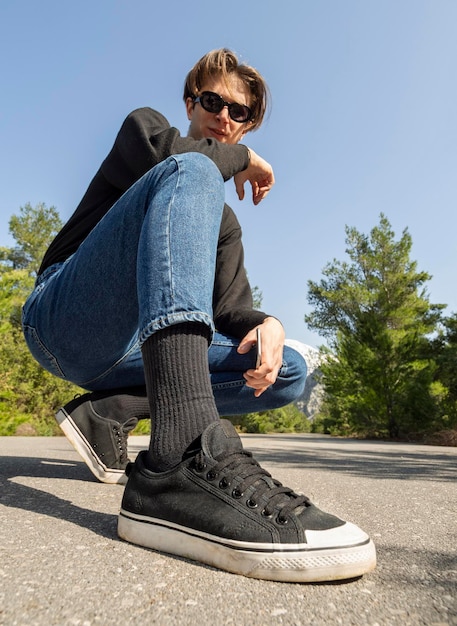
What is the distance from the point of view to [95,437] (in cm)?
161

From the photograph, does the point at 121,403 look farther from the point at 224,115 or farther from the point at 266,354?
the point at 224,115

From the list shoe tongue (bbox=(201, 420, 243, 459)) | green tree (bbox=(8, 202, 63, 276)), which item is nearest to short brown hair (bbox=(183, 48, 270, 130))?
shoe tongue (bbox=(201, 420, 243, 459))

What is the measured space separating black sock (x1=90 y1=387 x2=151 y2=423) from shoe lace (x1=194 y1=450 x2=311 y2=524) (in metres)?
0.77

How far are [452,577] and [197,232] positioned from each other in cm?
82

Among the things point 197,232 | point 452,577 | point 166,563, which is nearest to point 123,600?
point 166,563

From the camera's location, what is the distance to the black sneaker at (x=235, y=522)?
756 mm

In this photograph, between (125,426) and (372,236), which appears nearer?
(125,426)

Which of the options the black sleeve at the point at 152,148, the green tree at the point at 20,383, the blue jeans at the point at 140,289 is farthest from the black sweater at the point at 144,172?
the green tree at the point at 20,383

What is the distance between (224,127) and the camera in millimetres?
2035

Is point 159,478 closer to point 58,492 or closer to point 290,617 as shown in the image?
point 290,617

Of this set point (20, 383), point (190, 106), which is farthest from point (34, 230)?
point (190, 106)

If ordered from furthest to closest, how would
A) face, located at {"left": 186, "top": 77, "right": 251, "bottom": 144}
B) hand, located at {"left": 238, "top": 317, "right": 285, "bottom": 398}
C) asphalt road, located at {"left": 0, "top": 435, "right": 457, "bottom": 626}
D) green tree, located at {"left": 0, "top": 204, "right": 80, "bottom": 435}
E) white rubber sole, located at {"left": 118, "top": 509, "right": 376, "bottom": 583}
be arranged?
green tree, located at {"left": 0, "top": 204, "right": 80, "bottom": 435}, face, located at {"left": 186, "top": 77, "right": 251, "bottom": 144}, hand, located at {"left": 238, "top": 317, "right": 285, "bottom": 398}, white rubber sole, located at {"left": 118, "top": 509, "right": 376, "bottom": 583}, asphalt road, located at {"left": 0, "top": 435, "right": 457, "bottom": 626}

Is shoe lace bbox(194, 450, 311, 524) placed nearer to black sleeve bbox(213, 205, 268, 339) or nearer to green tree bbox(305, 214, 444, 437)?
black sleeve bbox(213, 205, 268, 339)

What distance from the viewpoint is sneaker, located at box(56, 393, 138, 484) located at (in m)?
1.61
